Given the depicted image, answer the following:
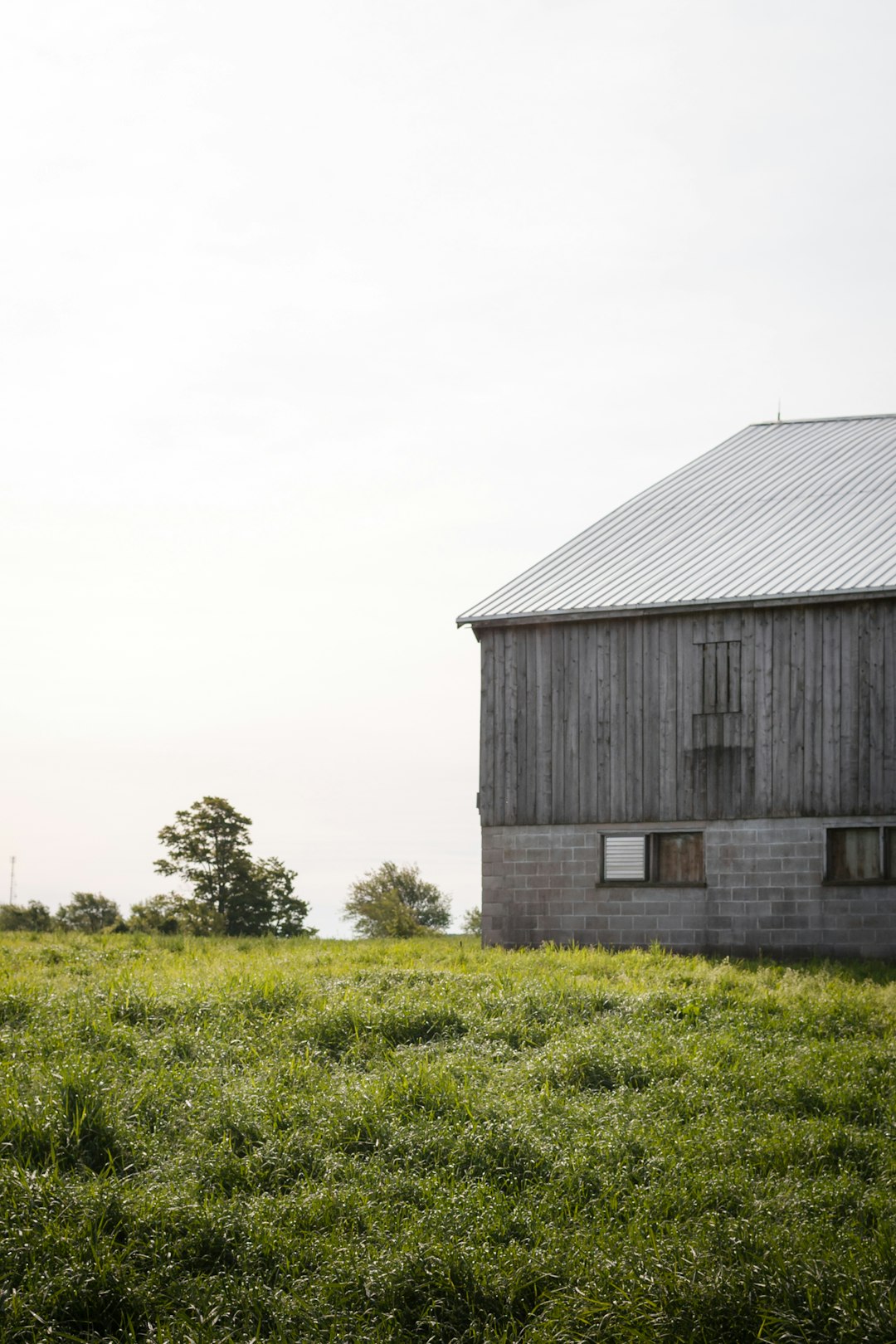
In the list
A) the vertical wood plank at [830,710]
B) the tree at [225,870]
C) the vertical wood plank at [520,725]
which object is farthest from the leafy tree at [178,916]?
the vertical wood plank at [830,710]

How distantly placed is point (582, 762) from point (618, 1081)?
11497mm

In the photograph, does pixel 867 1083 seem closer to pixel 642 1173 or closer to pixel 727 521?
pixel 642 1173

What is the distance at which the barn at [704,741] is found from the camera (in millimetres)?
19344

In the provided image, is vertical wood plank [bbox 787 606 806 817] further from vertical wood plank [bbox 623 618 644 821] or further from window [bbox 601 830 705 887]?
vertical wood plank [bbox 623 618 644 821]

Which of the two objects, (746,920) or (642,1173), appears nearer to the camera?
(642,1173)

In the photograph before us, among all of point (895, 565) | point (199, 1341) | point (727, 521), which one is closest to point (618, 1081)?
point (199, 1341)

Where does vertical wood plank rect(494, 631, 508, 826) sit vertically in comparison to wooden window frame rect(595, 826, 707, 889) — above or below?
→ above

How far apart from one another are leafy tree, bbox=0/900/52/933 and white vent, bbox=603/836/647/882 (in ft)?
48.8

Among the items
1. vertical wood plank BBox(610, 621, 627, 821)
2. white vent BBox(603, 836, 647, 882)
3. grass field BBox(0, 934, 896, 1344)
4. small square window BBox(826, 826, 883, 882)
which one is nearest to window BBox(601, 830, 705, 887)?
white vent BBox(603, 836, 647, 882)

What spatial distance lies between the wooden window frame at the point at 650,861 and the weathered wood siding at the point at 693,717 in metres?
0.27

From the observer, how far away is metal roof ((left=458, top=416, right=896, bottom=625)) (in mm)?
20250

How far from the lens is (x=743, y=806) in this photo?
19.8 metres

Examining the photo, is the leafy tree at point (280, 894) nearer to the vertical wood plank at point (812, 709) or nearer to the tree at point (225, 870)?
the tree at point (225, 870)

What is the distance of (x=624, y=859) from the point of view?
20.6 meters
